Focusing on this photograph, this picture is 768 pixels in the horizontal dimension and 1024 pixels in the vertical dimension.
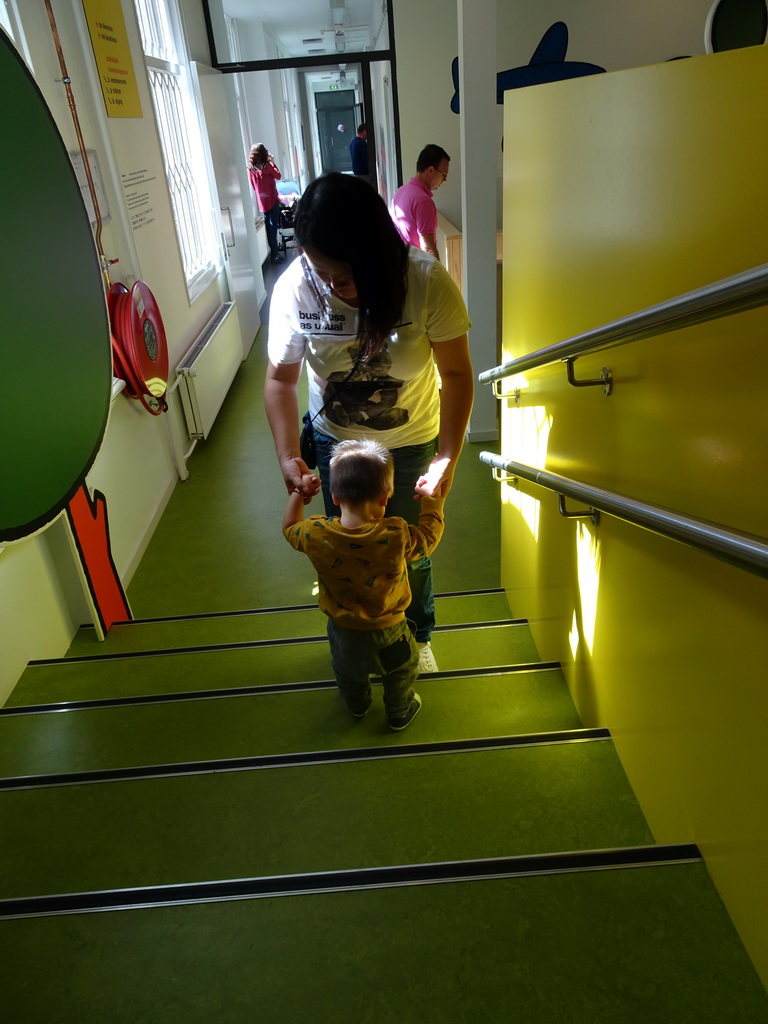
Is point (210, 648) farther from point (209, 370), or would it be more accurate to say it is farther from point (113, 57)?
point (113, 57)

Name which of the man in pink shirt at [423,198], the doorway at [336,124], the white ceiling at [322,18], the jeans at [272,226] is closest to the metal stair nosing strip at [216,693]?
the man in pink shirt at [423,198]

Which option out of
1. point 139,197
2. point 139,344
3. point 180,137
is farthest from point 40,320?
point 180,137

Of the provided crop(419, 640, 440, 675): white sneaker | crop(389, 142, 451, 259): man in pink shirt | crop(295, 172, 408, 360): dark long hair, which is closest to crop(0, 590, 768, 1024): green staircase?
crop(419, 640, 440, 675): white sneaker

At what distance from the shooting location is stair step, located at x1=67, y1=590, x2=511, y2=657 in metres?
2.94

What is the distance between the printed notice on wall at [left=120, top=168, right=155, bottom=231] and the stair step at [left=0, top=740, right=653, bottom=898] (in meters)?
3.10

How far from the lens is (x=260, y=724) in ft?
7.35

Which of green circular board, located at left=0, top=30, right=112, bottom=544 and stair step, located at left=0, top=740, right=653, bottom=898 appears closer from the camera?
stair step, located at left=0, top=740, right=653, bottom=898

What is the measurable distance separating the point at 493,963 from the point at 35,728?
5.15ft

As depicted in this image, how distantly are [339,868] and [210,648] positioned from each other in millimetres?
1230

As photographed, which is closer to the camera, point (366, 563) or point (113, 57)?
point (366, 563)

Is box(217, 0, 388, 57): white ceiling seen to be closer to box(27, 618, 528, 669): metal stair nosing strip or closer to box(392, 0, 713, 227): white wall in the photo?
box(392, 0, 713, 227): white wall

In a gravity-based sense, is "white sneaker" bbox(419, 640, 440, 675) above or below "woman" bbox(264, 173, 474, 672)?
below

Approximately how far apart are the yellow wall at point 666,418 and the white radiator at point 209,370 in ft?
9.63

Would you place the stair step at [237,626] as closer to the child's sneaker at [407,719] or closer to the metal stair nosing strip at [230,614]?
the metal stair nosing strip at [230,614]
